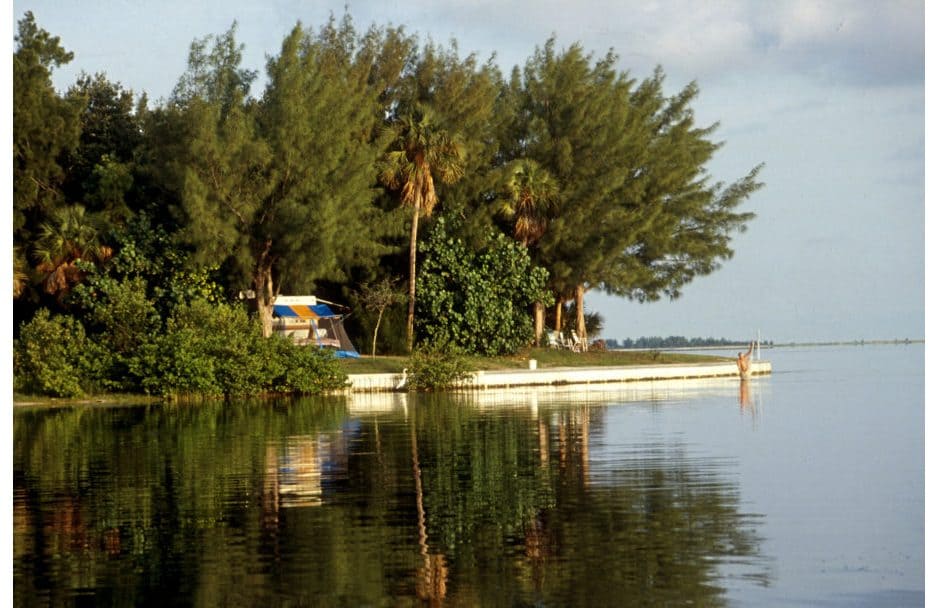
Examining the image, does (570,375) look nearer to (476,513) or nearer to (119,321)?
(119,321)

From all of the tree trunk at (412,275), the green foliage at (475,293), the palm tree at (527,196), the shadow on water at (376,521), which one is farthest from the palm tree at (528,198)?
the shadow on water at (376,521)

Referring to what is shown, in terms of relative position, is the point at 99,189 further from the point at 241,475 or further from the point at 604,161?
the point at 241,475

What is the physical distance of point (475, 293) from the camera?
1877 inches

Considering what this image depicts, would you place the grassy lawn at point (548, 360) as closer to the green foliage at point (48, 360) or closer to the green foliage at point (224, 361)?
the green foliage at point (224, 361)

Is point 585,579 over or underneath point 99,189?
underneath

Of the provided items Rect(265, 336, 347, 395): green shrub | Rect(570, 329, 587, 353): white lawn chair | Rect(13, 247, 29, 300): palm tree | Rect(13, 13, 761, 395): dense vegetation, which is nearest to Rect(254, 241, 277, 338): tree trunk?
Rect(13, 13, 761, 395): dense vegetation

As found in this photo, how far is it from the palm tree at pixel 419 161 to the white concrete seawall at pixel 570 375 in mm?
5575

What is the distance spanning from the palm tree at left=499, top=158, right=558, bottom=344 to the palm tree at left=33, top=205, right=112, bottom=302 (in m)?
15.7

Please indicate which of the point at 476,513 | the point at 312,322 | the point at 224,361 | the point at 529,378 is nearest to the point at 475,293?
the point at 529,378

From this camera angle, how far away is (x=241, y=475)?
16594 millimetres

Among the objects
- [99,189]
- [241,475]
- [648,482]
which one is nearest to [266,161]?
[99,189]

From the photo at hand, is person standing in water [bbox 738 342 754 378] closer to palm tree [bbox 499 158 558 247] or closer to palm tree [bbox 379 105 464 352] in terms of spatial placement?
palm tree [bbox 499 158 558 247]

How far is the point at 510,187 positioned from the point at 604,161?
478 cm

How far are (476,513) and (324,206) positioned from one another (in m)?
27.9
